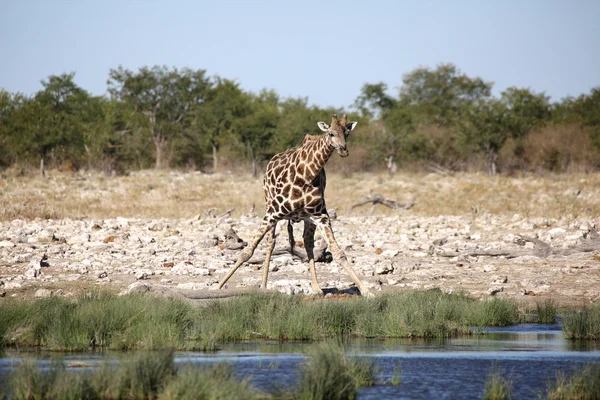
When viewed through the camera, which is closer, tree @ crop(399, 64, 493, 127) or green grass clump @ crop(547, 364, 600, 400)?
green grass clump @ crop(547, 364, 600, 400)

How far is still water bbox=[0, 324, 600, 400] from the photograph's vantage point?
8906 millimetres

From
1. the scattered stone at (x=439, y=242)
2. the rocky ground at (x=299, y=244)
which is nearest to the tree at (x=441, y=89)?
the rocky ground at (x=299, y=244)

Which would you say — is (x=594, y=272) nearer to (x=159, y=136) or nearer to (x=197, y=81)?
(x=159, y=136)

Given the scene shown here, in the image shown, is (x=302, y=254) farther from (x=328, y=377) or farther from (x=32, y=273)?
(x=328, y=377)

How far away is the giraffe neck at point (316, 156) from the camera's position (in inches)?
551

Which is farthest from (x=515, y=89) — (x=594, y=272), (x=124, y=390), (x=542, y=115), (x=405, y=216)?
(x=124, y=390)

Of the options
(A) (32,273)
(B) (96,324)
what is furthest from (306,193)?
(A) (32,273)

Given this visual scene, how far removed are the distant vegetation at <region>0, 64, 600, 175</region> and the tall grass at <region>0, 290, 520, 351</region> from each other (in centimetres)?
4191

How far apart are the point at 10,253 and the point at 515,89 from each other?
57.3m

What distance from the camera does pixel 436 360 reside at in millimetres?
10453

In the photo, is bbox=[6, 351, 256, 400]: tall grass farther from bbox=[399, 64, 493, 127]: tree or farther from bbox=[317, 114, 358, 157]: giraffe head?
bbox=[399, 64, 493, 127]: tree

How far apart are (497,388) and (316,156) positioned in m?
6.75

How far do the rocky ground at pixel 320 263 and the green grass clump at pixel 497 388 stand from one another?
21.4 feet

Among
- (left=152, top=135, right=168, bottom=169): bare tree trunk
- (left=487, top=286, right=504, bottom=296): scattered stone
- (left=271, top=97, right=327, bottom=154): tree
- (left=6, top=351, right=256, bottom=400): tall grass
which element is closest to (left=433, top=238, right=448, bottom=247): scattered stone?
(left=487, top=286, right=504, bottom=296): scattered stone
